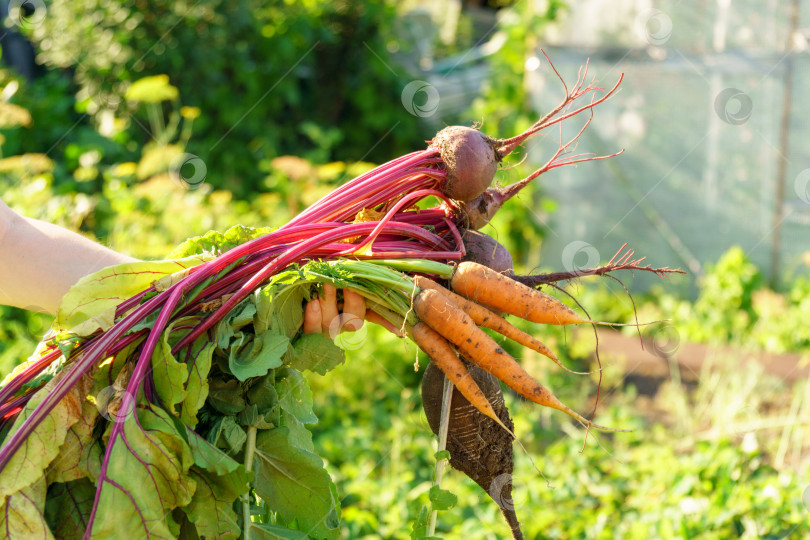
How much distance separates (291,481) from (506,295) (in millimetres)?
714

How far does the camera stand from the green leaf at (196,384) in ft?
4.78

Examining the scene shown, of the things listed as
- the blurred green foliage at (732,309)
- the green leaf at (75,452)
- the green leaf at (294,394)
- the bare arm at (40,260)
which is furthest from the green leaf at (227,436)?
the blurred green foliage at (732,309)

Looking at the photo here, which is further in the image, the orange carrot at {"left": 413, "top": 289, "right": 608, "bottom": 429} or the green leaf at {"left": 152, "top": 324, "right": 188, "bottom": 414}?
the orange carrot at {"left": 413, "top": 289, "right": 608, "bottom": 429}

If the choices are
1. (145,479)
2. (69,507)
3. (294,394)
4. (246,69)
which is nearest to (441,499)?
(294,394)

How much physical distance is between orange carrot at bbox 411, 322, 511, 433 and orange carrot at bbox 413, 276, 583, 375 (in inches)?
3.9

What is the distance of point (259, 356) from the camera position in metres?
1.49

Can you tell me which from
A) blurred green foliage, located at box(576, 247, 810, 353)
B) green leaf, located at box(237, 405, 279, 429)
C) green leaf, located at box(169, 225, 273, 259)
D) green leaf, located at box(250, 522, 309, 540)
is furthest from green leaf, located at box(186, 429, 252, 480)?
blurred green foliage, located at box(576, 247, 810, 353)

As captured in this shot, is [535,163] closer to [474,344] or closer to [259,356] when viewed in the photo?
[474,344]

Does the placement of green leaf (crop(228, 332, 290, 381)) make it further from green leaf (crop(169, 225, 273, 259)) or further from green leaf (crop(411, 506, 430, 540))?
green leaf (crop(411, 506, 430, 540))

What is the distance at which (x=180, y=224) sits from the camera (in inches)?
180

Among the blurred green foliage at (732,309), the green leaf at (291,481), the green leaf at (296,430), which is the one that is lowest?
the green leaf at (291,481)

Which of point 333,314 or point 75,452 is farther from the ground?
point 333,314

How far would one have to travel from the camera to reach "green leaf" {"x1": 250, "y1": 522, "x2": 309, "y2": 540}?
1.61 meters

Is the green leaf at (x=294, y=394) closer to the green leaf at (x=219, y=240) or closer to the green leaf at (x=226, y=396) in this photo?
the green leaf at (x=226, y=396)
